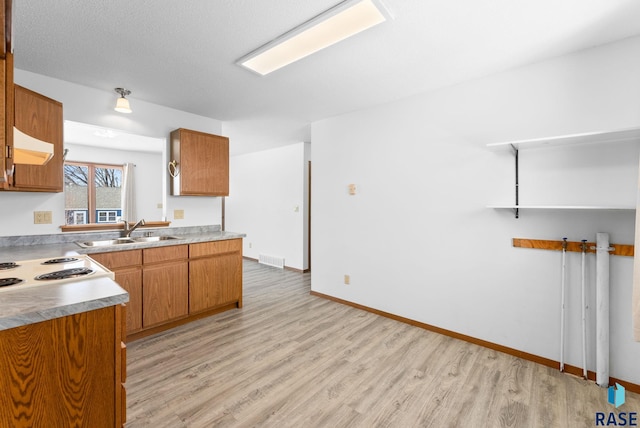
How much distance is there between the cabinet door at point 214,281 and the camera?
9.90 feet

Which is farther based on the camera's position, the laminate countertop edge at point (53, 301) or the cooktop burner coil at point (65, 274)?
the cooktop burner coil at point (65, 274)

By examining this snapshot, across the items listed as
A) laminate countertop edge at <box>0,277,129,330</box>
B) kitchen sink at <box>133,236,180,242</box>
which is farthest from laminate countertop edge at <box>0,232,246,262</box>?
laminate countertop edge at <box>0,277,129,330</box>

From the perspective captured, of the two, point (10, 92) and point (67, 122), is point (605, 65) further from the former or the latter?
point (67, 122)

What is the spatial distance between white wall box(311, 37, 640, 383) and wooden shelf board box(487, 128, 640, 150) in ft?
0.19

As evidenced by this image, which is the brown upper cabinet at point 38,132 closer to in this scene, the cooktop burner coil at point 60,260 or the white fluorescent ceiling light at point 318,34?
the cooktop burner coil at point 60,260

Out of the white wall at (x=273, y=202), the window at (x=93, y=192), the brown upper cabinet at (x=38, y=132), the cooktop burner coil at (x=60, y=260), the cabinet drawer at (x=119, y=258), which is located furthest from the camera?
the white wall at (x=273, y=202)

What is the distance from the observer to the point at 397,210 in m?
3.15

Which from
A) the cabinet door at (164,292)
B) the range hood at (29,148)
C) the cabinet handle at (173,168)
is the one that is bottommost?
the cabinet door at (164,292)

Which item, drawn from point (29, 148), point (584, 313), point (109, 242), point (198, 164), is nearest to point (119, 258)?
point (109, 242)

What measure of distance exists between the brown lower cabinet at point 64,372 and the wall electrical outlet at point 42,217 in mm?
2140

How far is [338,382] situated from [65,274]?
1.80 m

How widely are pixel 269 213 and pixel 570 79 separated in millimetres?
4831

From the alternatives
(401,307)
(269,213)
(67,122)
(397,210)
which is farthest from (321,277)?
(67,122)

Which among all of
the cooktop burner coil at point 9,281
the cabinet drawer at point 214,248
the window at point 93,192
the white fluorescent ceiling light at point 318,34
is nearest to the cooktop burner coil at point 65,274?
the cooktop burner coil at point 9,281
